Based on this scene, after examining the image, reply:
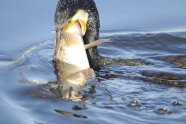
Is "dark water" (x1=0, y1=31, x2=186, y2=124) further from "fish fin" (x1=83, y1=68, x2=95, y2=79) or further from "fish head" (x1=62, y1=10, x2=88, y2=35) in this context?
"fish head" (x1=62, y1=10, x2=88, y2=35)

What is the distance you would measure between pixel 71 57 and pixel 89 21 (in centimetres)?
130

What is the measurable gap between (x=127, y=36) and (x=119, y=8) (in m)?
1.02

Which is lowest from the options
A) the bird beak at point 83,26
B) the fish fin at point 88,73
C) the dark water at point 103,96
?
the dark water at point 103,96

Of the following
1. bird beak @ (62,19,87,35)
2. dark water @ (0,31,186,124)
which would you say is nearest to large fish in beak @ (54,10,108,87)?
bird beak @ (62,19,87,35)

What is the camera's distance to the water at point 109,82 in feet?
15.4

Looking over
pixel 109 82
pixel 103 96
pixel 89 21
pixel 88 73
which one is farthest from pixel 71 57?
pixel 89 21

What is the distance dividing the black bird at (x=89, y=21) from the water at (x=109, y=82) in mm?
216

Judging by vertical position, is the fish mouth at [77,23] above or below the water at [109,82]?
above

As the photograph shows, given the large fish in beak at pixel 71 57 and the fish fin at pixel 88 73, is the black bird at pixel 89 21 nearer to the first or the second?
the large fish in beak at pixel 71 57

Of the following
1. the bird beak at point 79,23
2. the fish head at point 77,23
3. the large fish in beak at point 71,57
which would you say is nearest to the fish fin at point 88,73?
the large fish in beak at point 71,57

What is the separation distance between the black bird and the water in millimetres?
216

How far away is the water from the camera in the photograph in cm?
468

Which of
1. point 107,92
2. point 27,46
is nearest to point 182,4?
point 27,46

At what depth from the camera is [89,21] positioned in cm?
702
